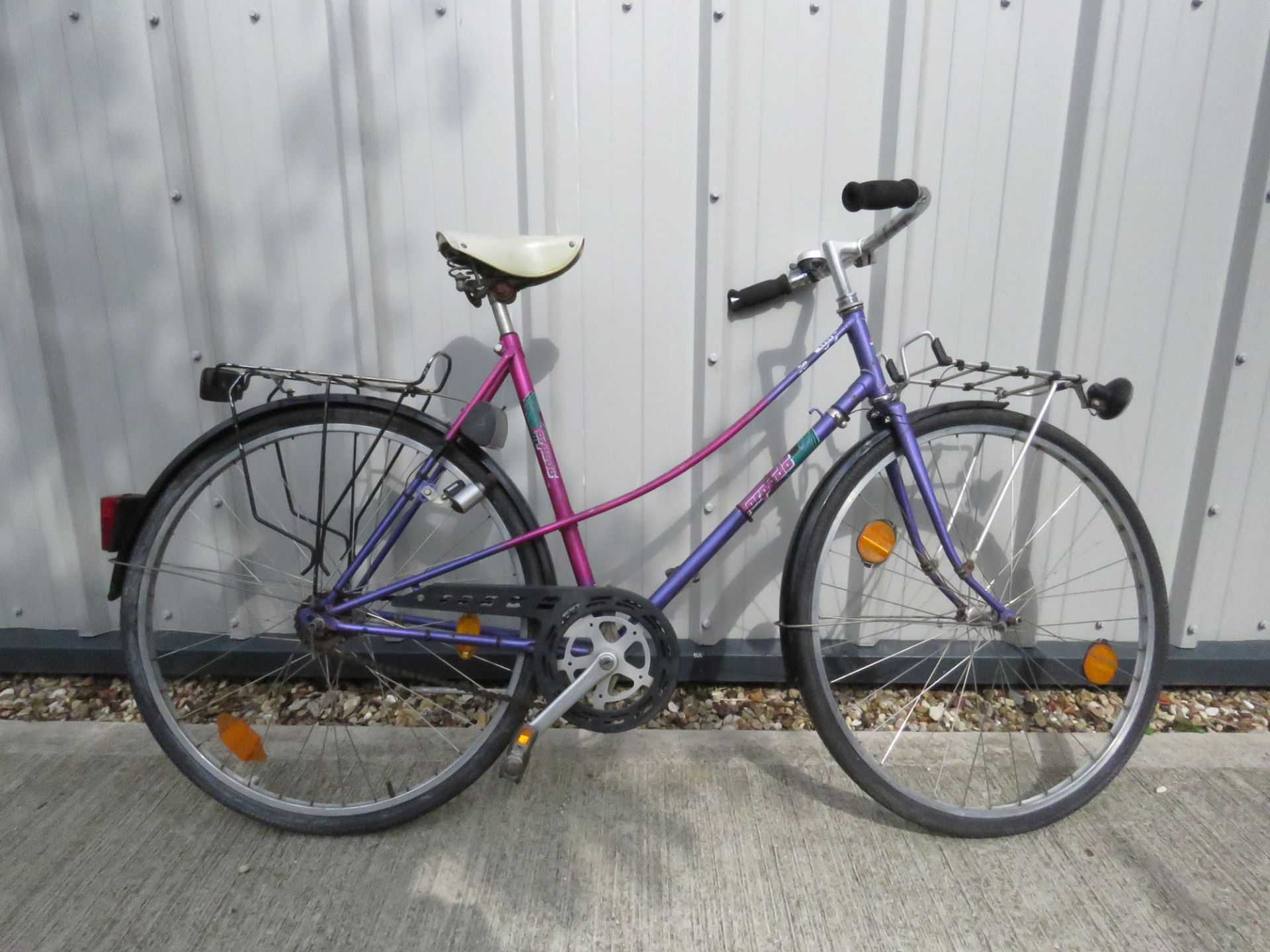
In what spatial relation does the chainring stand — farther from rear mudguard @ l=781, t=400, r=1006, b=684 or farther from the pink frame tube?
rear mudguard @ l=781, t=400, r=1006, b=684

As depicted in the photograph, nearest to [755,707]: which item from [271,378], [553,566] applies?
[553,566]

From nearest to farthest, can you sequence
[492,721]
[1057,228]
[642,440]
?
1. [492,721]
2. [1057,228]
3. [642,440]

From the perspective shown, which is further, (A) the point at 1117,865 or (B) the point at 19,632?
(B) the point at 19,632

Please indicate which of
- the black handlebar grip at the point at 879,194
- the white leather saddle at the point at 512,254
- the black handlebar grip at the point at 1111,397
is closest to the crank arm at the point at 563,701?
the white leather saddle at the point at 512,254

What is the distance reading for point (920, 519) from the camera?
2260 mm

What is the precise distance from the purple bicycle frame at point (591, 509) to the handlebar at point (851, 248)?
132mm

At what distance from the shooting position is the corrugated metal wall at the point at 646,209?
1.94 m

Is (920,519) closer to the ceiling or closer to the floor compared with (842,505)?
closer to the floor

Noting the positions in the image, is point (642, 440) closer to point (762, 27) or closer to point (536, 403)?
point (536, 403)

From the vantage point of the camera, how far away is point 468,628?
1792mm

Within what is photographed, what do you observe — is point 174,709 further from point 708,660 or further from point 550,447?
point 708,660

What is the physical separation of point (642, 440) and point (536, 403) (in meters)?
0.49

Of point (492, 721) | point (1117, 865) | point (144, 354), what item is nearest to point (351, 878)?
point (492, 721)

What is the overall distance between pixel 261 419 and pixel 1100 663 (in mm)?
2090
